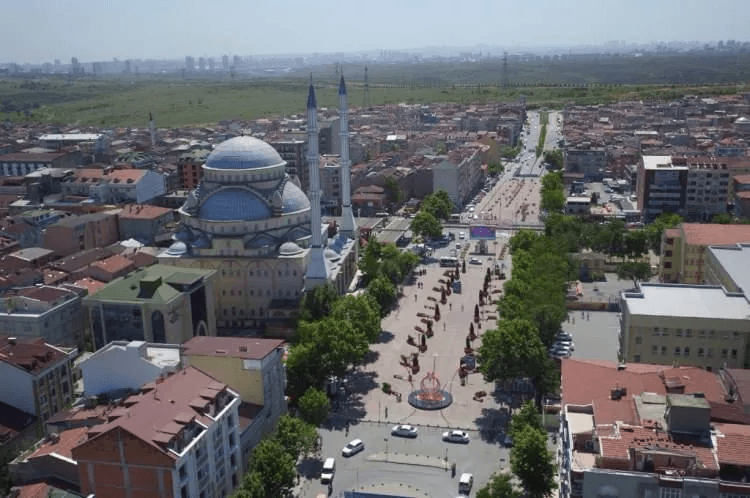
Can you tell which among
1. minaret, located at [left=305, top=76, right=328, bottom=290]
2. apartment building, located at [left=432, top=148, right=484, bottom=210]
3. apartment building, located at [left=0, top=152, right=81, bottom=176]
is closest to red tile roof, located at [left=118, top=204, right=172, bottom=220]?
minaret, located at [left=305, top=76, right=328, bottom=290]

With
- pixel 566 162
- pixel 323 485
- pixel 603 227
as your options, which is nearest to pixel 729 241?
pixel 603 227

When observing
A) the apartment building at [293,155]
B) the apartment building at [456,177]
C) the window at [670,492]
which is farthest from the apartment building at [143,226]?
the window at [670,492]

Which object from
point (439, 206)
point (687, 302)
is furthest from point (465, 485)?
point (439, 206)

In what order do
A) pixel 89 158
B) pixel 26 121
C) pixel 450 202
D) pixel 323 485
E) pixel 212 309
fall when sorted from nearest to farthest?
pixel 323 485
pixel 212 309
pixel 450 202
pixel 89 158
pixel 26 121

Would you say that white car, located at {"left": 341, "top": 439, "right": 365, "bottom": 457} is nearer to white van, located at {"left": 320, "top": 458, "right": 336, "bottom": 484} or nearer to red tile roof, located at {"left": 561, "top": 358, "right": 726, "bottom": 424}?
white van, located at {"left": 320, "top": 458, "right": 336, "bottom": 484}

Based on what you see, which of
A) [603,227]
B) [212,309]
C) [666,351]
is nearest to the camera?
[666,351]

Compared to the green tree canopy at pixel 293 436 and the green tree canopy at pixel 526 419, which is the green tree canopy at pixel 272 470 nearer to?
the green tree canopy at pixel 293 436

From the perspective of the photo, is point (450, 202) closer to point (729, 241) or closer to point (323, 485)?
point (729, 241)
